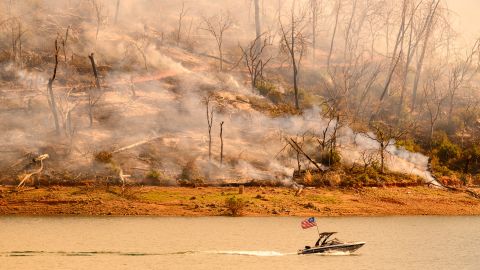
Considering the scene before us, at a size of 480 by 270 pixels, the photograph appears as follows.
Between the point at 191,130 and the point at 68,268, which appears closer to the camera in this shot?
the point at 68,268

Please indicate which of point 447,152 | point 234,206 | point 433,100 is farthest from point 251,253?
point 433,100

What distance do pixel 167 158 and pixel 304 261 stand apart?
2708cm

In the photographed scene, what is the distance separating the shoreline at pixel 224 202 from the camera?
158ft

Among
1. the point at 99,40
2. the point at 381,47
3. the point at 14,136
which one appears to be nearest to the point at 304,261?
the point at 14,136

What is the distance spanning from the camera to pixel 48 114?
62.5m

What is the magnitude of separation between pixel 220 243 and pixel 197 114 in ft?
Answer: 104

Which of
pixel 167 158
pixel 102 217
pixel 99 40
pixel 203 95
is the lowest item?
pixel 102 217

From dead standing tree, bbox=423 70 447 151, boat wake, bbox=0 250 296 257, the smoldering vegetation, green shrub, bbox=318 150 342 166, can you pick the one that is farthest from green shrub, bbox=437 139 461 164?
boat wake, bbox=0 250 296 257

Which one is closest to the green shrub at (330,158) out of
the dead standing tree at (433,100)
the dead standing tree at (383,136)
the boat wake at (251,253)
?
the dead standing tree at (383,136)

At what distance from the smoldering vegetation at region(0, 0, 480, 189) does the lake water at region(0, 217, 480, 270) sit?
33.1 ft

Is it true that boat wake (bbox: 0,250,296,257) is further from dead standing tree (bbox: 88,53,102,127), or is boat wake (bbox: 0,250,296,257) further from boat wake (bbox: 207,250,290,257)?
dead standing tree (bbox: 88,53,102,127)

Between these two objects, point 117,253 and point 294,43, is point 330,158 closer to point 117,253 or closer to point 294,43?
point 294,43

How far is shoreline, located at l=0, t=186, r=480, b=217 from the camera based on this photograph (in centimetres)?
4812

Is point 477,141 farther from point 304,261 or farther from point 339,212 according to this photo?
point 304,261
